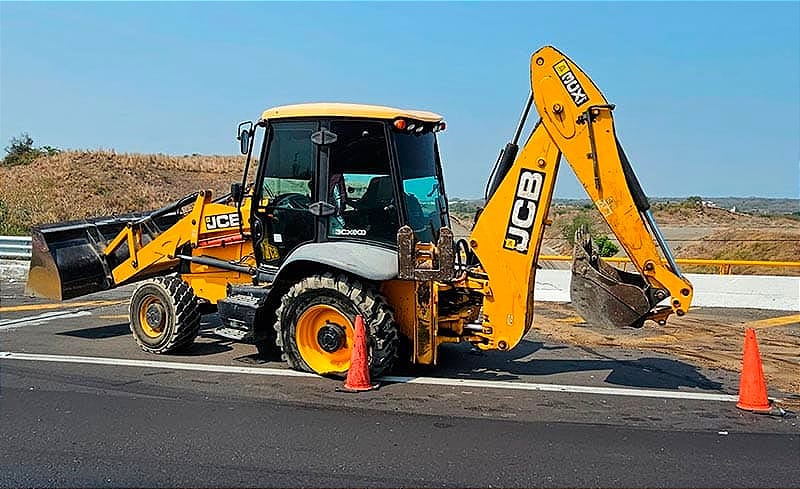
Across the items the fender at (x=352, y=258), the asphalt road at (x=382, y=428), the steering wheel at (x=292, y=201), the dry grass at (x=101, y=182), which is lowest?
the asphalt road at (x=382, y=428)

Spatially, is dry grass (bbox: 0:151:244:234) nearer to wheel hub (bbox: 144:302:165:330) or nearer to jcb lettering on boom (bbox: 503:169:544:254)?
wheel hub (bbox: 144:302:165:330)

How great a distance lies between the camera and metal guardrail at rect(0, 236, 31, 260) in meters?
18.7

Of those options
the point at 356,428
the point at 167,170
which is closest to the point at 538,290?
the point at 356,428

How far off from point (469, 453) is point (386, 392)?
183 cm

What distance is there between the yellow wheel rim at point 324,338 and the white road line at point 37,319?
5.46m

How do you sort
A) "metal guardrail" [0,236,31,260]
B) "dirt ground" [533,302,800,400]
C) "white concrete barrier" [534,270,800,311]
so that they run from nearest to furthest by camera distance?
1. "dirt ground" [533,302,800,400]
2. "white concrete barrier" [534,270,800,311]
3. "metal guardrail" [0,236,31,260]

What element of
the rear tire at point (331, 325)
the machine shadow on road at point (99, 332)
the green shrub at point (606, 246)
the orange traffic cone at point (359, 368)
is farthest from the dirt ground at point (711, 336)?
the green shrub at point (606, 246)

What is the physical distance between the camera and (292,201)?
27.3 ft

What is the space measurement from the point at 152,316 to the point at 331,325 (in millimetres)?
2695

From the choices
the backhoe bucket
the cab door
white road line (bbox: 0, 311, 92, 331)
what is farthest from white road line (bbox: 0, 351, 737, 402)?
white road line (bbox: 0, 311, 92, 331)

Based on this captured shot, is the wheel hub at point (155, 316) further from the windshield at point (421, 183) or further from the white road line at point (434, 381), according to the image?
the windshield at point (421, 183)

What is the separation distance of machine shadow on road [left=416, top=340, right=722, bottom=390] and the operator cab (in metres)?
1.50

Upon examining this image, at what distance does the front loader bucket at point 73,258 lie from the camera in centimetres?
977

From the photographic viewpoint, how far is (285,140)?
832 centimetres
